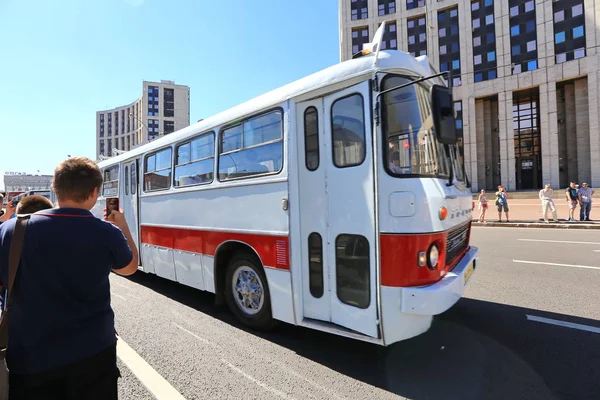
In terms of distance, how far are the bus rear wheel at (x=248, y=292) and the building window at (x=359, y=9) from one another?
54.9 m

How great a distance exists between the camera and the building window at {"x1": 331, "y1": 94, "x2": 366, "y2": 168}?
11.0 feet

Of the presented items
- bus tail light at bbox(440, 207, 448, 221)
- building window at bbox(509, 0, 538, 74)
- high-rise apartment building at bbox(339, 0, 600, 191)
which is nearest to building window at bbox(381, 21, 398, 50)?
high-rise apartment building at bbox(339, 0, 600, 191)

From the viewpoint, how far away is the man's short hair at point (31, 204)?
2445 mm

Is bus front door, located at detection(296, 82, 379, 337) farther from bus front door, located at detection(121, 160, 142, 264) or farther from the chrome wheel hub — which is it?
bus front door, located at detection(121, 160, 142, 264)

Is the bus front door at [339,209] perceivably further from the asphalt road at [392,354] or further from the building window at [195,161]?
the building window at [195,161]

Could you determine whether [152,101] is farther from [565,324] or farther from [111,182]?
[565,324]

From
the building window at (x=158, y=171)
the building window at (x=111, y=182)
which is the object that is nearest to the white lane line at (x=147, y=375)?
the building window at (x=158, y=171)

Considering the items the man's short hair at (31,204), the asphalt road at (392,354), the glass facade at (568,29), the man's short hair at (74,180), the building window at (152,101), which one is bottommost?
the asphalt road at (392,354)

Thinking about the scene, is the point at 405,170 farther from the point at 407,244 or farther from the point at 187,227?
the point at 187,227

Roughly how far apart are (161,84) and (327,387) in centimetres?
11947

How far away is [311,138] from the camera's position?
377 centimetres

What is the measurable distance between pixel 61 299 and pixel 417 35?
2170 inches

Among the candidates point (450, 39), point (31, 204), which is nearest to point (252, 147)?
point (31, 204)

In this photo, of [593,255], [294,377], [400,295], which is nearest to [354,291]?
[400,295]
